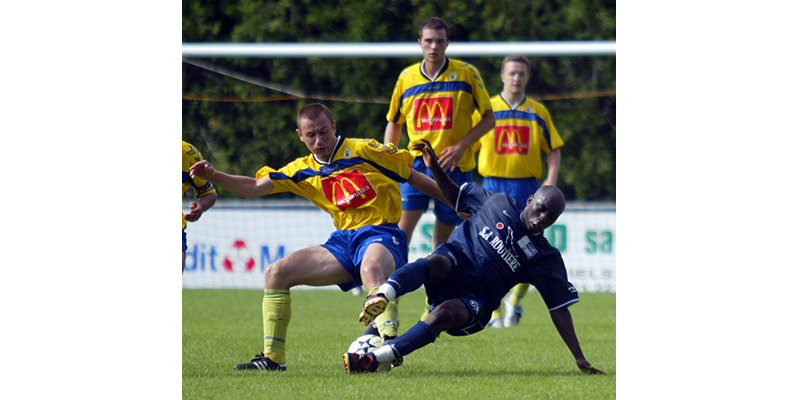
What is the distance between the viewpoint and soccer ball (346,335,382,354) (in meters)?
4.09

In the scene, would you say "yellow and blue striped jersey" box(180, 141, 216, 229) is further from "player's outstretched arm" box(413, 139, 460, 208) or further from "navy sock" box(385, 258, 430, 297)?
"navy sock" box(385, 258, 430, 297)

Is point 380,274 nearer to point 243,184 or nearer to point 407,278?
point 407,278

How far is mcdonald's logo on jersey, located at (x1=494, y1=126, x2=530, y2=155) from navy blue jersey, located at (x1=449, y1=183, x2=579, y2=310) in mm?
2611

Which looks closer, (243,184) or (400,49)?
(243,184)

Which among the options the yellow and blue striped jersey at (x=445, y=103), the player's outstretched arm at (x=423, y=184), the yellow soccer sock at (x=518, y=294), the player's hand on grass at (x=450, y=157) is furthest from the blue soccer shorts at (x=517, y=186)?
the player's outstretched arm at (x=423, y=184)

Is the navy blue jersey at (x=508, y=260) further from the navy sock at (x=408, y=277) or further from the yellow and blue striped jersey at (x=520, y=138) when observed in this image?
the yellow and blue striped jersey at (x=520, y=138)

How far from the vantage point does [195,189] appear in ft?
15.3

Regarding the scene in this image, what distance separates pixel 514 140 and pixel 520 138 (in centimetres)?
5

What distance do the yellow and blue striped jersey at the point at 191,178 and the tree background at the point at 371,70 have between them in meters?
5.94

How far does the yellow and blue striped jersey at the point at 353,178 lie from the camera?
4.32 metres

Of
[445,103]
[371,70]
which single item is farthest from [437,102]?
[371,70]

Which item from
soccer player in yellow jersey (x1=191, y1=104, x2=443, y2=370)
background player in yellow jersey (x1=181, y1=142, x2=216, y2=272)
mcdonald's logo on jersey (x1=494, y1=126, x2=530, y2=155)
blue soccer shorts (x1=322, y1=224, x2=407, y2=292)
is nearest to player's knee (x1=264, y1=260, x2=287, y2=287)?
soccer player in yellow jersey (x1=191, y1=104, x2=443, y2=370)

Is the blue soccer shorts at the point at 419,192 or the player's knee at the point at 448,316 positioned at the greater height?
the blue soccer shorts at the point at 419,192

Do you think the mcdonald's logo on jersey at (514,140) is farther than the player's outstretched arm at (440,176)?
Yes
